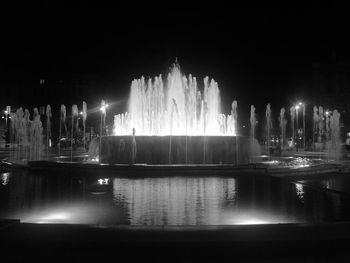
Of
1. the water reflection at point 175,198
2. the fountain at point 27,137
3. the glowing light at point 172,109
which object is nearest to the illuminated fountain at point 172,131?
the glowing light at point 172,109

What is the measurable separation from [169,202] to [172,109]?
20255 mm

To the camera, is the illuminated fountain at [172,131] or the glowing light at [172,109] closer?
the illuminated fountain at [172,131]

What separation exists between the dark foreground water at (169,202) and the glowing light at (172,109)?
555 inches

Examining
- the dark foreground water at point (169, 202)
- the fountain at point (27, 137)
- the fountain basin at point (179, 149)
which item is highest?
the fountain at point (27, 137)

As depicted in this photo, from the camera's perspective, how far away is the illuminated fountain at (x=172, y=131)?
2450 cm

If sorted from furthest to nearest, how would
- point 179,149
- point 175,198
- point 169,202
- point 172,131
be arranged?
point 172,131
point 179,149
point 175,198
point 169,202

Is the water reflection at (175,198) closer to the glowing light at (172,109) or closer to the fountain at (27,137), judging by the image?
the glowing light at (172,109)

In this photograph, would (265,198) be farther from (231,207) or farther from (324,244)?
(324,244)

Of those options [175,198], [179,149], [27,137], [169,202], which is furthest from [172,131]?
[27,137]

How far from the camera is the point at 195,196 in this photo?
12.9 meters

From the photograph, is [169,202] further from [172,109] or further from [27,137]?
[27,137]

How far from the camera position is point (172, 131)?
1204 inches

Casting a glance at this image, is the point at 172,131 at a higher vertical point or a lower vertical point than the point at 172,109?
lower

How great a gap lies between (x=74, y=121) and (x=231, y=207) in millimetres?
84404
